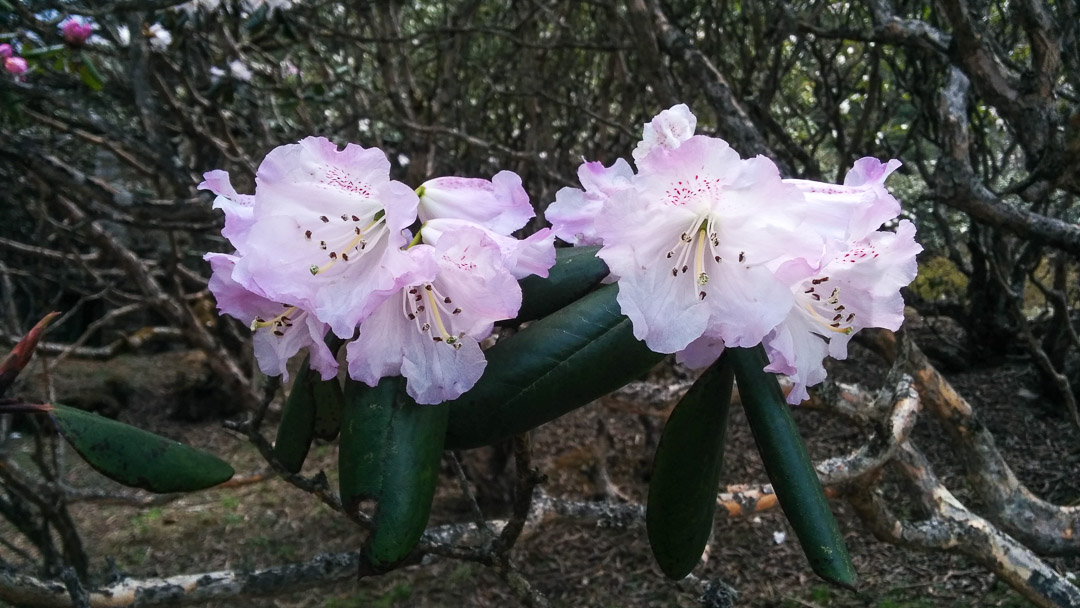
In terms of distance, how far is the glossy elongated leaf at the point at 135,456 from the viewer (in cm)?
65

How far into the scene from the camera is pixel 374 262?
640mm

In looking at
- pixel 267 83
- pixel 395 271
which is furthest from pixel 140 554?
pixel 395 271

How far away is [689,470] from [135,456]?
526 mm

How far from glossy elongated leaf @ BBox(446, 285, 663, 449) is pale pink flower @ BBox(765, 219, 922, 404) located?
0.43 feet

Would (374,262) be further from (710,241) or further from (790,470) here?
(790,470)

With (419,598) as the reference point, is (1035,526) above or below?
above

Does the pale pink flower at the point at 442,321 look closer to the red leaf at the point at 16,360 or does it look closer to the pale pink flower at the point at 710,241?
the pale pink flower at the point at 710,241

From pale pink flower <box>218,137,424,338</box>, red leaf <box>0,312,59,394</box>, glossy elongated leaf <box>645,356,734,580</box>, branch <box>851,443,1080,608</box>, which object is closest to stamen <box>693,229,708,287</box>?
glossy elongated leaf <box>645,356,734,580</box>

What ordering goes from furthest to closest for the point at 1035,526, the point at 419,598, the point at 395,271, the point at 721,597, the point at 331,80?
the point at 331,80, the point at 419,598, the point at 1035,526, the point at 721,597, the point at 395,271

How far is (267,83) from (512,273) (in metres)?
3.52

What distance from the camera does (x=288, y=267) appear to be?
2.03 feet

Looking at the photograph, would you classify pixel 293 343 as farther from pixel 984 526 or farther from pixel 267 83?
pixel 267 83

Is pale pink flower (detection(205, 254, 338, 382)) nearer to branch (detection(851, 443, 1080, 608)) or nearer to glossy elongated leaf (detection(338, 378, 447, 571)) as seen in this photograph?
glossy elongated leaf (detection(338, 378, 447, 571))

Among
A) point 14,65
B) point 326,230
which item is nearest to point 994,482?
point 326,230
